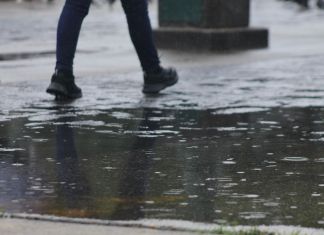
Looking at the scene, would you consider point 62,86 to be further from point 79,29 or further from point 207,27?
point 207,27

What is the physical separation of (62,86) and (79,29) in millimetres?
457

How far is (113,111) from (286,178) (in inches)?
88.8

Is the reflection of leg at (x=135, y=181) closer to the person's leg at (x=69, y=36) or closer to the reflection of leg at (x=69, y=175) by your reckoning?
the reflection of leg at (x=69, y=175)

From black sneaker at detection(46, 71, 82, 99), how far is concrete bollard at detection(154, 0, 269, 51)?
4.12 meters

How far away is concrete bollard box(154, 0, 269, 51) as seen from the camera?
1118 centimetres

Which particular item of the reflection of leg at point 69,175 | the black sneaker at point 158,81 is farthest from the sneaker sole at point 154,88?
the reflection of leg at point 69,175

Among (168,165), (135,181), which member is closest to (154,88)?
(168,165)

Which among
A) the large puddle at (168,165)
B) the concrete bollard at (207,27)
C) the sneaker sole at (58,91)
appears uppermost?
the large puddle at (168,165)

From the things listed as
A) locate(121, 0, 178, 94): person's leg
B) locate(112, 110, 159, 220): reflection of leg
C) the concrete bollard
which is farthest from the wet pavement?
the concrete bollard

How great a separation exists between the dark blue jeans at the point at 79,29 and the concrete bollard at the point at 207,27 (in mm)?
3482

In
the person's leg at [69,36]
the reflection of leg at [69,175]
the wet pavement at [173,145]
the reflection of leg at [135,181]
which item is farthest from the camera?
the person's leg at [69,36]

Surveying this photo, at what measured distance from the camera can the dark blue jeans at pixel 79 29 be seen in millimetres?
7211

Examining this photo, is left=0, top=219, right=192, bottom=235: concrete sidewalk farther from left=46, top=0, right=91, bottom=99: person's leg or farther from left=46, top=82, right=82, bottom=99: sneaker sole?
left=46, top=0, right=91, bottom=99: person's leg

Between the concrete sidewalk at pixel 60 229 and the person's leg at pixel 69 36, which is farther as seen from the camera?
the person's leg at pixel 69 36
